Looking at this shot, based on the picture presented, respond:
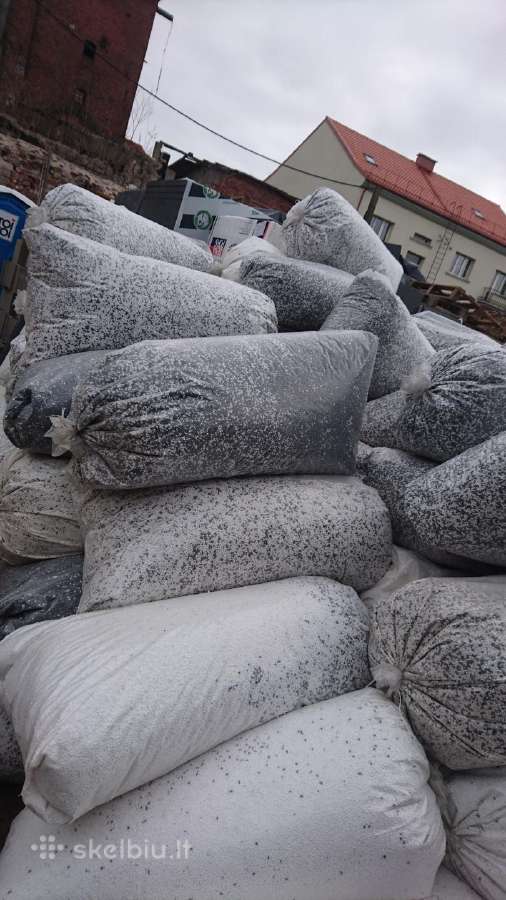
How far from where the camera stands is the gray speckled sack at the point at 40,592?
1.11 meters

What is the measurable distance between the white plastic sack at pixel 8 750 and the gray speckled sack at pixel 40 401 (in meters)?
0.53

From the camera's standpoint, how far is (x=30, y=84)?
10.7 m

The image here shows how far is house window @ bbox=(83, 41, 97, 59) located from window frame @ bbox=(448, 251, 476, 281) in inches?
417

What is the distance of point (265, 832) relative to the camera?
0.78 m

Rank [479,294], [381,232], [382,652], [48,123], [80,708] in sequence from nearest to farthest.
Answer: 1. [80,708]
2. [382,652]
3. [48,123]
4. [381,232]
5. [479,294]

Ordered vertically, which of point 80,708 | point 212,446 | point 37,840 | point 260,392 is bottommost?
point 37,840

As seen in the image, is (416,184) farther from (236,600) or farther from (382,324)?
(236,600)

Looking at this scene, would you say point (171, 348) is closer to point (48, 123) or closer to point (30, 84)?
point (48, 123)

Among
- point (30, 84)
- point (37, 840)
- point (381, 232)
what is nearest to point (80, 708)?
point (37, 840)

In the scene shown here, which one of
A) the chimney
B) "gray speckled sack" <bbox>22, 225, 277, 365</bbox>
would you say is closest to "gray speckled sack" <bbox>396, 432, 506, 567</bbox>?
"gray speckled sack" <bbox>22, 225, 277, 365</bbox>

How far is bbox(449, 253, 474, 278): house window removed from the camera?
16.7m

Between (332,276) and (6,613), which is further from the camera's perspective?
(332,276)

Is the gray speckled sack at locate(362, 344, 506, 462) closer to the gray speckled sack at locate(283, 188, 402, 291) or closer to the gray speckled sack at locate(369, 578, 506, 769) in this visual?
the gray speckled sack at locate(369, 578, 506, 769)

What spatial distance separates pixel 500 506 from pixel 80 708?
76cm
